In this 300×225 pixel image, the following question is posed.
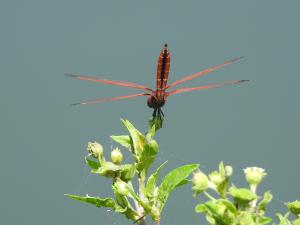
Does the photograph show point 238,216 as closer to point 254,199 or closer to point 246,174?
point 254,199

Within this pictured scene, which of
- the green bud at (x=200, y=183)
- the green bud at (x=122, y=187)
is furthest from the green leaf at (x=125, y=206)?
the green bud at (x=200, y=183)

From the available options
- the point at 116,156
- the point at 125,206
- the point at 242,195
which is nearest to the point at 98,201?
the point at 125,206

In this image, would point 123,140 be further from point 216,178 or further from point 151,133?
point 216,178

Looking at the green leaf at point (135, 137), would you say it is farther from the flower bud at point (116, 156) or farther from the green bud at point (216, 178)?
the green bud at point (216, 178)

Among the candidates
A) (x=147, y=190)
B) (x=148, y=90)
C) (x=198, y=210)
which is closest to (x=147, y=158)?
(x=147, y=190)

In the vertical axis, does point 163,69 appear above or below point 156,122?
above

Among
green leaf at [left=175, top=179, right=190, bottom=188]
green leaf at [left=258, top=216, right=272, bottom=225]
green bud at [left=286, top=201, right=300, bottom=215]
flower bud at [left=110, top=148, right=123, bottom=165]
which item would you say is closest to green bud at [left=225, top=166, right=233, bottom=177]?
green leaf at [left=258, top=216, right=272, bottom=225]
